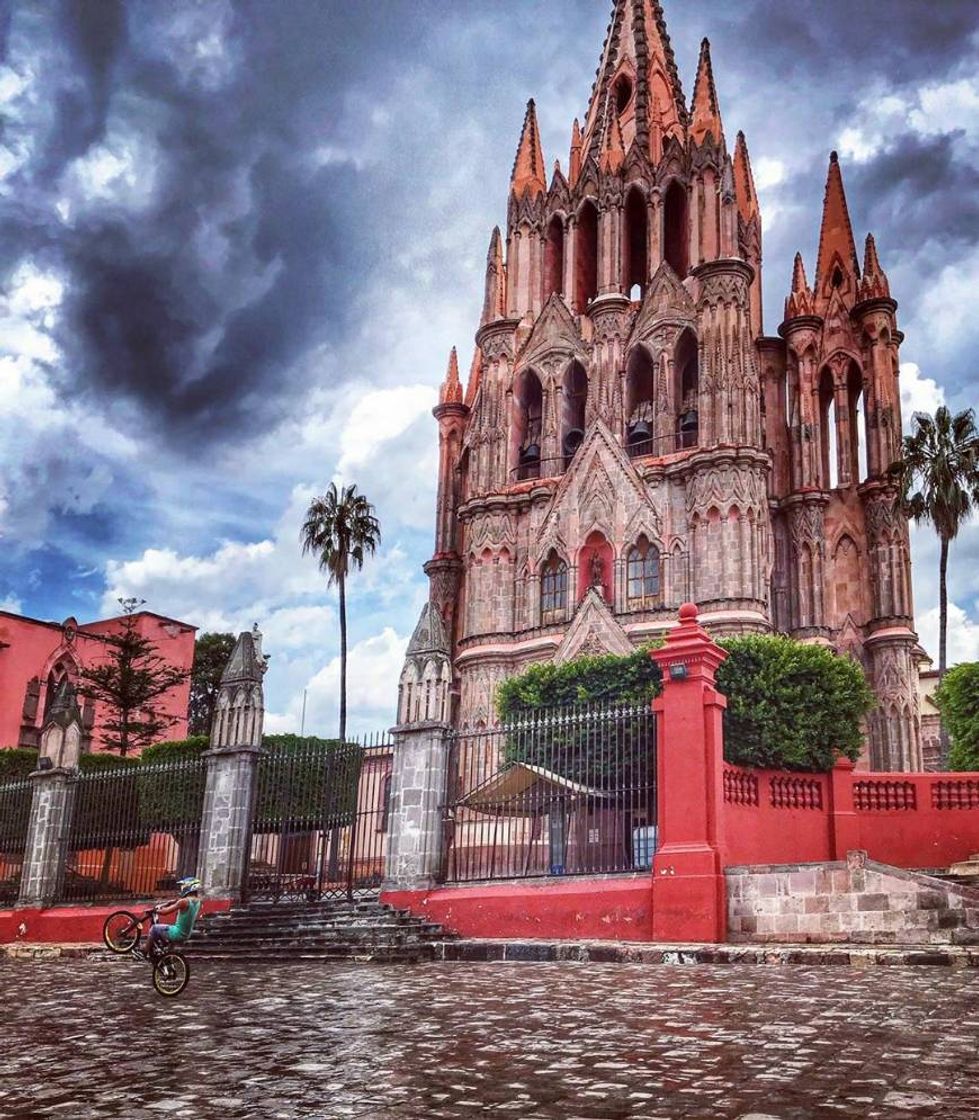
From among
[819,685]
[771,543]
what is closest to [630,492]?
[771,543]

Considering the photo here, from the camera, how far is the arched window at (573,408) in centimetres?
3944

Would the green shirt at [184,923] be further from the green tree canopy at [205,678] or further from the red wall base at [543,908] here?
the green tree canopy at [205,678]

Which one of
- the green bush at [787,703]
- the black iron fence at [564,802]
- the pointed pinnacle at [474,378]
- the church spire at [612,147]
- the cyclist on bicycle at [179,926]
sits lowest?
the cyclist on bicycle at [179,926]

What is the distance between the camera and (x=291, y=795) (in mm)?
17859

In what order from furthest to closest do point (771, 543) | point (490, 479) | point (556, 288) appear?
point (556, 288)
point (490, 479)
point (771, 543)

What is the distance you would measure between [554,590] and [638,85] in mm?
20711

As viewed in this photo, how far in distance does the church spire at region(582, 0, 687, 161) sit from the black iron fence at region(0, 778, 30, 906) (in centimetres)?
3131

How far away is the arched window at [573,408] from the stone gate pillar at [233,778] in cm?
2145

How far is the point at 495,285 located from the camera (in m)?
42.5

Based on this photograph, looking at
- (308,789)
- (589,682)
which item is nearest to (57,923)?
(308,789)

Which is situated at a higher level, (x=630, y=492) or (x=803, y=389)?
(x=803, y=389)

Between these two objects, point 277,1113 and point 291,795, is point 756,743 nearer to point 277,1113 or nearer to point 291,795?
point 291,795

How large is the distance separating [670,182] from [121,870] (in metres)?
30.3

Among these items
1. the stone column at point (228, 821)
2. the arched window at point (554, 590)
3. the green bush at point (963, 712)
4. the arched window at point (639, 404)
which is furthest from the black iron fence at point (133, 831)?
the arched window at point (639, 404)
